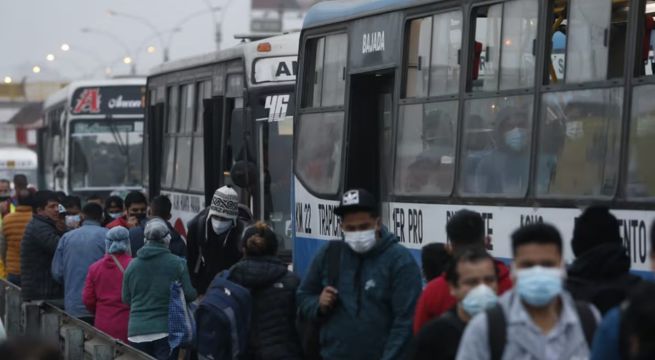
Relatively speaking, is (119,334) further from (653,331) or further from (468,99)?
(653,331)

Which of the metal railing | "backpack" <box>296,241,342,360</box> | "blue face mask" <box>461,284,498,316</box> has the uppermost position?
"blue face mask" <box>461,284,498,316</box>

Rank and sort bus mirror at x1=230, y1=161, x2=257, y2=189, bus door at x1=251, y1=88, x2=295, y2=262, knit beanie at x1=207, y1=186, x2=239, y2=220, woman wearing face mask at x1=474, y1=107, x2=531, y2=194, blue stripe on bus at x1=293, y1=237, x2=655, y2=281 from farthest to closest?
bus door at x1=251, y1=88, x2=295, y2=262, bus mirror at x1=230, y1=161, x2=257, y2=189, blue stripe on bus at x1=293, y1=237, x2=655, y2=281, knit beanie at x1=207, y1=186, x2=239, y2=220, woman wearing face mask at x1=474, y1=107, x2=531, y2=194

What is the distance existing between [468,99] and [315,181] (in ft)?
9.52

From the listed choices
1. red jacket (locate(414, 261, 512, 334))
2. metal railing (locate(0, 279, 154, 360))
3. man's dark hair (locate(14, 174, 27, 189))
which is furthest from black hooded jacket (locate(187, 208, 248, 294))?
man's dark hair (locate(14, 174, 27, 189))

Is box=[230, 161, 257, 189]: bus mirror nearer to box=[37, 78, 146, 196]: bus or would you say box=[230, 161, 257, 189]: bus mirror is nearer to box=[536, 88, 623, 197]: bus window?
box=[536, 88, 623, 197]: bus window

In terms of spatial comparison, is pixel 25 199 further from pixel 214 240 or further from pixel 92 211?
pixel 214 240

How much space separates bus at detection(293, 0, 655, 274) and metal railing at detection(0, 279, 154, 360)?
2.06 meters

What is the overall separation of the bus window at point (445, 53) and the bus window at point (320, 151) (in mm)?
1742

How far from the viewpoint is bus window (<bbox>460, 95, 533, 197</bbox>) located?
10430 millimetres

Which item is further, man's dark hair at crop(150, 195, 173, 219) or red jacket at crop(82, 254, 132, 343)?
man's dark hair at crop(150, 195, 173, 219)

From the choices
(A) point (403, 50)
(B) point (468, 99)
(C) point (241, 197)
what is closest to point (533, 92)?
(B) point (468, 99)

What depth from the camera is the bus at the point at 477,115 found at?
9438 mm

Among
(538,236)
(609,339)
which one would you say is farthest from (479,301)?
(609,339)

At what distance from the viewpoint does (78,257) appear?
45.6 ft
